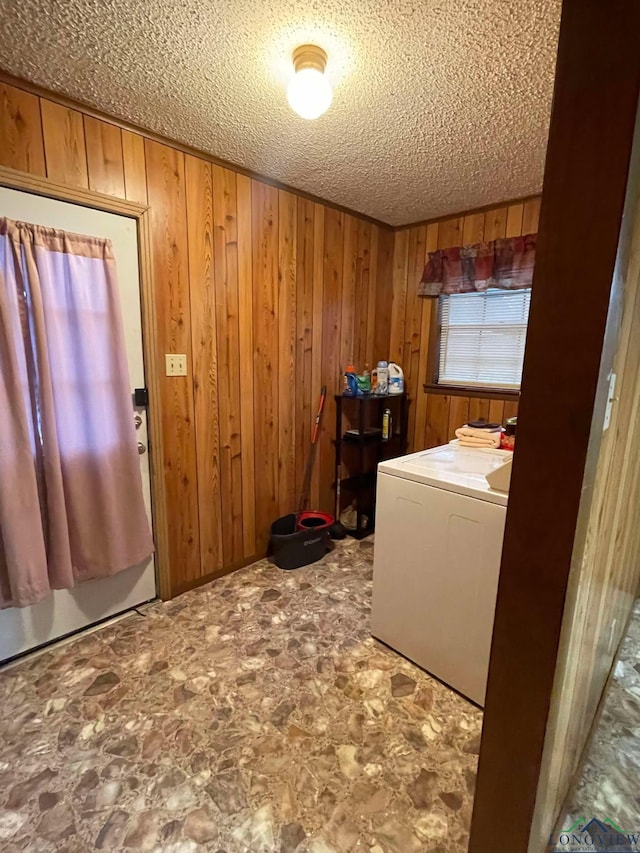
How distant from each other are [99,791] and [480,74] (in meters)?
2.68

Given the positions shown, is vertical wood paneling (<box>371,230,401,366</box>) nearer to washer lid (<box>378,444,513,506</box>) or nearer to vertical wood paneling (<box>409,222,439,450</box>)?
vertical wood paneling (<box>409,222,439,450</box>)

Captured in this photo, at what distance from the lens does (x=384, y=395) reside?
9.77 feet

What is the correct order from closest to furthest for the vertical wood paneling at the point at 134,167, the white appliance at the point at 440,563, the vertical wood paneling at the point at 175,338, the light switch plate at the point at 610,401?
the light switch plate at the point at 610,401 < the white appliance at the point at 440,563 < the vertical wood paneling at the point at 134,167 < the vertical wood paneling at the point at 175,338

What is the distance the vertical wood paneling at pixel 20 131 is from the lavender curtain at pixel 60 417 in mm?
233

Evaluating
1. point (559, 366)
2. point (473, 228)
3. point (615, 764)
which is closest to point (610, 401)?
point (559, 366)

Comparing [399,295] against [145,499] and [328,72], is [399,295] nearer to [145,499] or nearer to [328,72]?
[328,72]

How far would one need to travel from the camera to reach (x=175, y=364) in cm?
212

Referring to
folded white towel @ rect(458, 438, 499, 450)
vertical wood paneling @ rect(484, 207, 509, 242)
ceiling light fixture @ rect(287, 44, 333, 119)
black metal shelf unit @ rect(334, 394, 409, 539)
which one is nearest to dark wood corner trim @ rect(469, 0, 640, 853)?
ceiling light fixture @ rect(287, 44, 333, 119)

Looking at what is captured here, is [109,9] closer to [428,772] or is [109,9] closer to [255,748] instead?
[255,748]

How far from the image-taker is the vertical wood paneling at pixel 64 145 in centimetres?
163

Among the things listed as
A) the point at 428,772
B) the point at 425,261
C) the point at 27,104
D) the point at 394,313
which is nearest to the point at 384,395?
the point at 394,313

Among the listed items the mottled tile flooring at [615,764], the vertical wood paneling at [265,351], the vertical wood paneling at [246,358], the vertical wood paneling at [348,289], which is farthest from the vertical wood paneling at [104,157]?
the mottled tile flooring at [615,764]

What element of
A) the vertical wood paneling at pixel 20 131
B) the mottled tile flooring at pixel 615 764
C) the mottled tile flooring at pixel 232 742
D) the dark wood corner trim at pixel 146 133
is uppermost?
the dark wood corner trim at pixel 146 133

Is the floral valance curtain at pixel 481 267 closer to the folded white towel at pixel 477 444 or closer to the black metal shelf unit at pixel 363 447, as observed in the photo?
the black metal shelf unit at pixel 363 447
